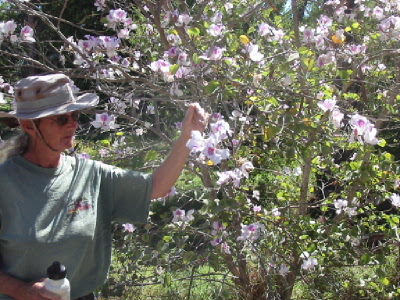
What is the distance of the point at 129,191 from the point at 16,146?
36cm

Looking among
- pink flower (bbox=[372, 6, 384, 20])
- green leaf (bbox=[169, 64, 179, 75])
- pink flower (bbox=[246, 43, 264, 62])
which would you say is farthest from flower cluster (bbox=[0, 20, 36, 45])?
pink flower (bbox=[372, 6, 384, 20])

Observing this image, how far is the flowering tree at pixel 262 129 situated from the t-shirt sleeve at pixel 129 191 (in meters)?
0.29

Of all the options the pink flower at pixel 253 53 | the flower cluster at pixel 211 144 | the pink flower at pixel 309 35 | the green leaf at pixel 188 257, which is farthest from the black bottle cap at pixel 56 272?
the pink flower at pixel 309 35

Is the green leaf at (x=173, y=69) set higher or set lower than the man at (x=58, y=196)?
higher

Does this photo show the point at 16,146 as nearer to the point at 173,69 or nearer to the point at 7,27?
the point at 173,69

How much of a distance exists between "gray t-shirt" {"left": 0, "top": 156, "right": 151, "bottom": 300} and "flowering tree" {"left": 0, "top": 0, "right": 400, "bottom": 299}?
0.37 m

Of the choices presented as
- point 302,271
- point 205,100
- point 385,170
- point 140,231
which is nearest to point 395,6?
point 385,170

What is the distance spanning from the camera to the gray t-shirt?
1.47 metres

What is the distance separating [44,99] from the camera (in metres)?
1.53

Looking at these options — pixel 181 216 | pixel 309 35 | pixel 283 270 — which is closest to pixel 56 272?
pixel 181 216

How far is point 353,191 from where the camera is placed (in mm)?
2637

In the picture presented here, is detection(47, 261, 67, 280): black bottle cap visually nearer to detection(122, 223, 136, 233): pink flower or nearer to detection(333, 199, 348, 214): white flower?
detection(122, 223, 136, 233): pink flower

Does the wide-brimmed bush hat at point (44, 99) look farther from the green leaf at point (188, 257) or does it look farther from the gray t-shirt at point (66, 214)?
the green leaf at point (188, 257)

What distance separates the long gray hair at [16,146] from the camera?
1570mm
